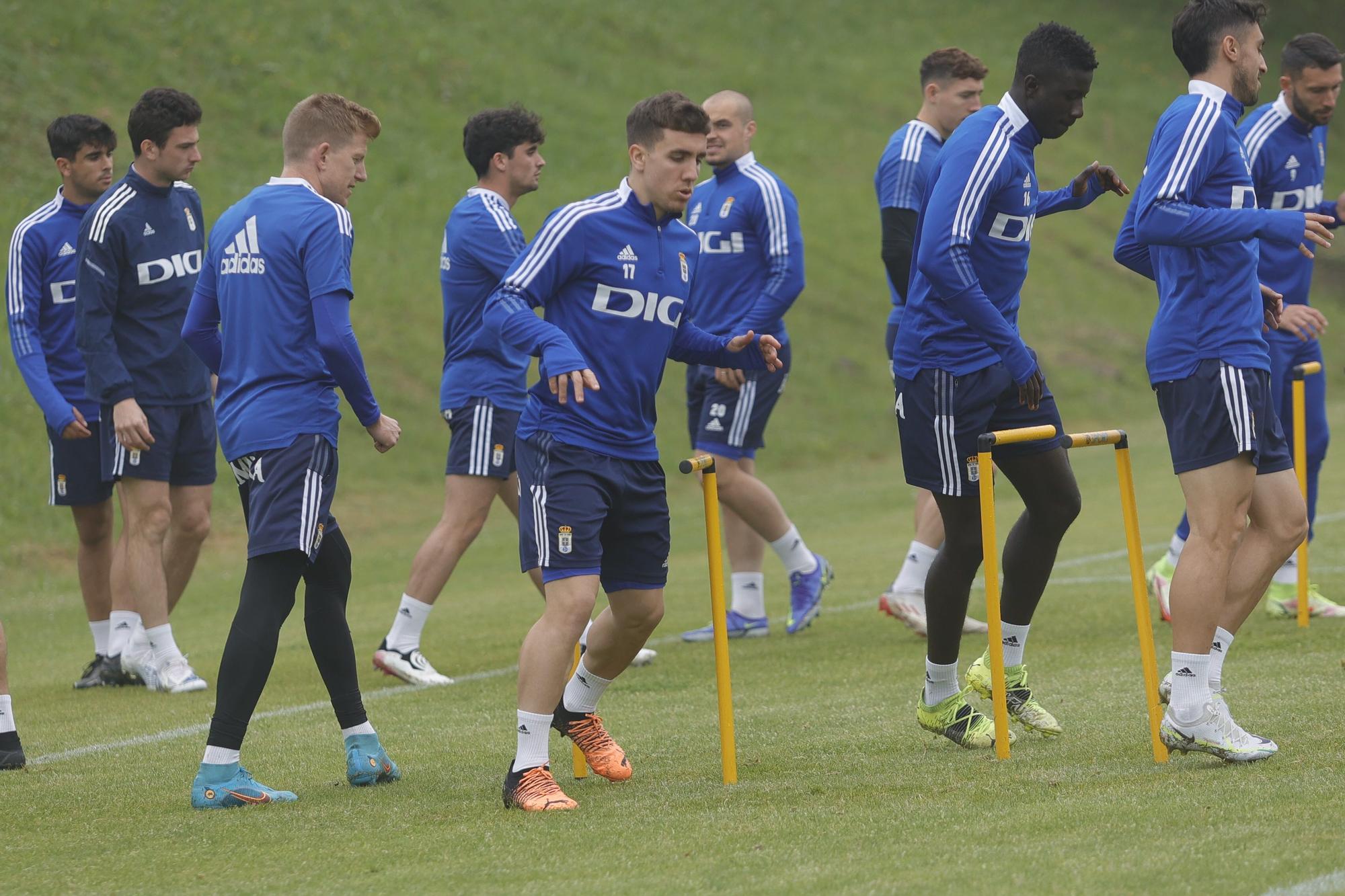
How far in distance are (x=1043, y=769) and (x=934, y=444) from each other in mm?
1263

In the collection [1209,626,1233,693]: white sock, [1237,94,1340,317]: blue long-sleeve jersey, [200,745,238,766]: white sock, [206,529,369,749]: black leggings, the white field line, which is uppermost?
[1237,94,1340,317]: blue long-sleeve jersey

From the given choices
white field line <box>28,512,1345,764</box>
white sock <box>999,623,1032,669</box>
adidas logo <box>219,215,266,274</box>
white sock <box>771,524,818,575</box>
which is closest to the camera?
adidas logo <box>219,215,266,274</box>

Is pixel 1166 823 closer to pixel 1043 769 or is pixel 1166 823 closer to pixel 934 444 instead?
pixel 1043 769

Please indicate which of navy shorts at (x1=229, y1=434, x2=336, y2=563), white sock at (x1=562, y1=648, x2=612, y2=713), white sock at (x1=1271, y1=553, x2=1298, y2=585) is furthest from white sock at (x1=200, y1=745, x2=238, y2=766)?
white sock at (x1=1271, y1=553, x2=1298, y2=585)

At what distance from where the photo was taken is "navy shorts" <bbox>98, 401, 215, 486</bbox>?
8.19 meters

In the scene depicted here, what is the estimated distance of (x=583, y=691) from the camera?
18.9ft

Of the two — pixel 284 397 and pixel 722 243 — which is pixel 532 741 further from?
pixel 722 243

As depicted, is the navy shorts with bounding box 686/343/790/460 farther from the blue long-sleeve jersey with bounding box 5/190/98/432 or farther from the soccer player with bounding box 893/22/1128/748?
the blue long-sleeve jersey with bounding box 5/190/98/432

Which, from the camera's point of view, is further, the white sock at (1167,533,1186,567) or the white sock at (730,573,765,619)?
the white sock at (730,573,765,619)

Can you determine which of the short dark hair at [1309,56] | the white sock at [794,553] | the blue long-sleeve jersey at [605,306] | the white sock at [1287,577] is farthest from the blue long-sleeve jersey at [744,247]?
the blue long-sleeve jersey at [605,306]

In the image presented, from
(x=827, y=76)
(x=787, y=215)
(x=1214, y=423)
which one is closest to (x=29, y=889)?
(x=1214, y=423)

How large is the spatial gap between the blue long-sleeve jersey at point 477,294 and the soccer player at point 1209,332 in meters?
3.45

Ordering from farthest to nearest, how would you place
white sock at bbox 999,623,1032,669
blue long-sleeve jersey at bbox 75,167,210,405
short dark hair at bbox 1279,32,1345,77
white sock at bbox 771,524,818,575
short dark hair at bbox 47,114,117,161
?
white sock at bbox 771,524,818,575, short dark hair at bbox 47,114,117,161, short dark hair at bbox 1279,32,1345,77, blue long-sleeve jersey at bbox 75,167,210,405, white sock at bbox 999,623,1032,669

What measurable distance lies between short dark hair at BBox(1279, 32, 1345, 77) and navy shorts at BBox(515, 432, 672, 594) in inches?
167
